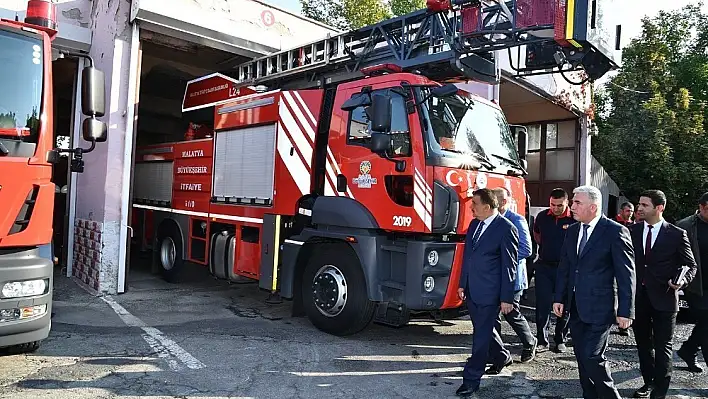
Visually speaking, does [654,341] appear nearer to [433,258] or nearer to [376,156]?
[433,258]

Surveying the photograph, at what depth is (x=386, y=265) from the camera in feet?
19.4

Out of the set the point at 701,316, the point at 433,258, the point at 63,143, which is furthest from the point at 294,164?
the point at 63,143

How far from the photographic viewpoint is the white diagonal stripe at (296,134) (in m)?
6.93

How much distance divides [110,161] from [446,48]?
5.16 metres

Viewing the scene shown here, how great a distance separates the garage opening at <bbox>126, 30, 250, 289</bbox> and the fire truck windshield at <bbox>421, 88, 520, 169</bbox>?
4.03m

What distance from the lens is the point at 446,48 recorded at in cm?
636

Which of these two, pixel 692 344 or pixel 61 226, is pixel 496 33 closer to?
pixel 692 344

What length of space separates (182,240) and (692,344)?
709 cm

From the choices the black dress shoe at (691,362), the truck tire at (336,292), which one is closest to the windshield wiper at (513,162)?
the truck tire at (336,292)

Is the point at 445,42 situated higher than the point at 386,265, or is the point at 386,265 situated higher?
the point at 445,42

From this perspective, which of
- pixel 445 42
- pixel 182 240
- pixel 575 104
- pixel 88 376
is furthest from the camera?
pixel 575 104

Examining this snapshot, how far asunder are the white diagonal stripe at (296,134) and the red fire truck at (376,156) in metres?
0.02

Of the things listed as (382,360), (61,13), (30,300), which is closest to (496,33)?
(382,360)

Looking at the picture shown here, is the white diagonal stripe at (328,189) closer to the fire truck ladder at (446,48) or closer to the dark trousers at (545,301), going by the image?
the fire truck ladder at (446,48)
